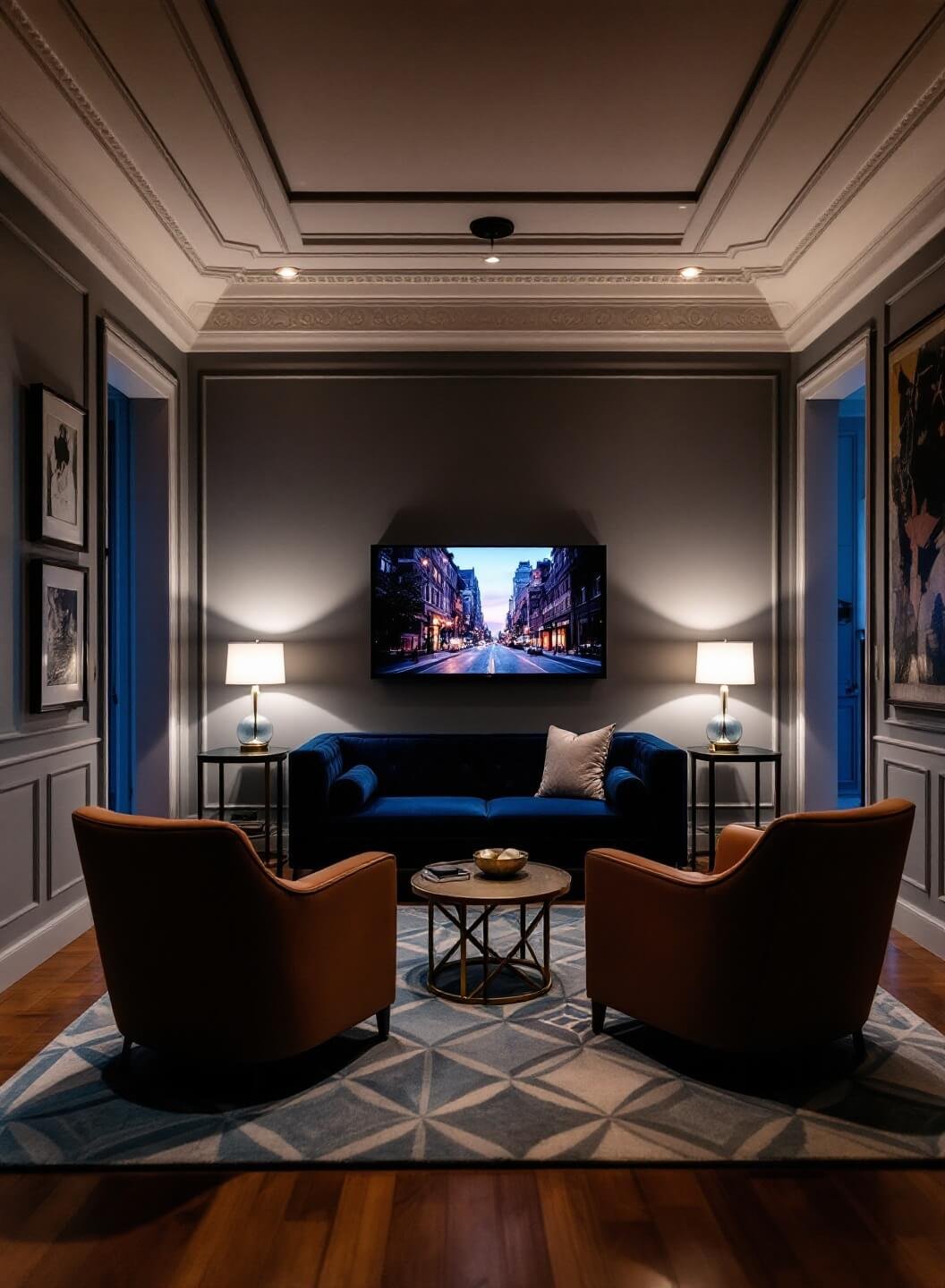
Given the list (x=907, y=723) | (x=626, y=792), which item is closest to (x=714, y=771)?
(x=626, y=792)

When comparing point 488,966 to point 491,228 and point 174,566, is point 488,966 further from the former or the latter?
point 491,228

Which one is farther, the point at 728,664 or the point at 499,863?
the point at 728,664

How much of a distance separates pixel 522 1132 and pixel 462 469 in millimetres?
3511

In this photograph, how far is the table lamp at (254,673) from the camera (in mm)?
4477

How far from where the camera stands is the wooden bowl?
2.96 meters

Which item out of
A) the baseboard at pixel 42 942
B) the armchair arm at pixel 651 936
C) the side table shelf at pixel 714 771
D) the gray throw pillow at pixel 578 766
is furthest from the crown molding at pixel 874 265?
the baseboard at pixel 42 942

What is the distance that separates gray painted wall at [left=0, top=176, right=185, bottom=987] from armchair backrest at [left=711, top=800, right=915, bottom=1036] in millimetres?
2333

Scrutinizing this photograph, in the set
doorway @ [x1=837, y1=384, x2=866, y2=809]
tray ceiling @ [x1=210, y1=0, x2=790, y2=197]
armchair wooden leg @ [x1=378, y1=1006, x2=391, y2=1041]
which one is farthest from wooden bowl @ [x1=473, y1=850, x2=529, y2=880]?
doorway @ [x1=837, y1=384, x2=866, y2=809]

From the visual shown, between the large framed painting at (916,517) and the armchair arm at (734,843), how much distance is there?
1.03m

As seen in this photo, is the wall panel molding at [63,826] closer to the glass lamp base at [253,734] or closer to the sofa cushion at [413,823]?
the glass lamp base at [253,734]

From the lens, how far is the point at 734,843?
2.84 metres

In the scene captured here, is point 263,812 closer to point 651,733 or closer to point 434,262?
point 651,733

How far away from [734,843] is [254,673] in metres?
2.56

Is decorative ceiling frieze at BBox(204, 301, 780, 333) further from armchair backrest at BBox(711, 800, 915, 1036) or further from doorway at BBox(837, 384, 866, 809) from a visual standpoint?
armchair backrest at BBox(711, 800, 915, 1036)
